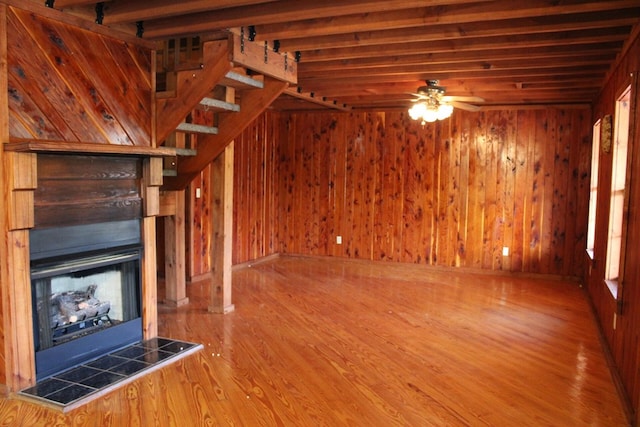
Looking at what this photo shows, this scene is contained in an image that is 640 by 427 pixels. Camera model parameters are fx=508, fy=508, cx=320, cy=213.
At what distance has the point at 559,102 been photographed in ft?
21.1

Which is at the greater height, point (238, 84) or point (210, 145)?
point (238, 84)

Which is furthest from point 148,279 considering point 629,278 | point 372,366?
point 629,278

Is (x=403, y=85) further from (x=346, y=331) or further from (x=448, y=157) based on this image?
(x=346, y=331)

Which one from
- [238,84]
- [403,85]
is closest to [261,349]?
[238,84]

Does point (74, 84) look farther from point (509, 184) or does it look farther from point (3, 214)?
point (509, 184)

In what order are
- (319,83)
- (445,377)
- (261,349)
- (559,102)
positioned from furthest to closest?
(559,102) → (319,83) → (261,349) → (445,377)

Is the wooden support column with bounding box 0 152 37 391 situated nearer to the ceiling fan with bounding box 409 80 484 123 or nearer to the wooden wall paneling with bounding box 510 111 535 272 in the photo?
the ceiling fan with bounding box 409 80 484 123

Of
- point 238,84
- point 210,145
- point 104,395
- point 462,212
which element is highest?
point 238,84

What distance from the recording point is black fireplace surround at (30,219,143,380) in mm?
3242

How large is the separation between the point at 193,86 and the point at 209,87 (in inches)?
6.0

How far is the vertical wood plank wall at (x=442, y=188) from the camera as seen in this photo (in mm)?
6691

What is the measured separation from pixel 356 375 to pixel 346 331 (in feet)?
3.13

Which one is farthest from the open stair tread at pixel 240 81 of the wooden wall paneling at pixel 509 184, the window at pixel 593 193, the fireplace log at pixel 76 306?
the window at pixel 593 193

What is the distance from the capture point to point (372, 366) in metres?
3.65
